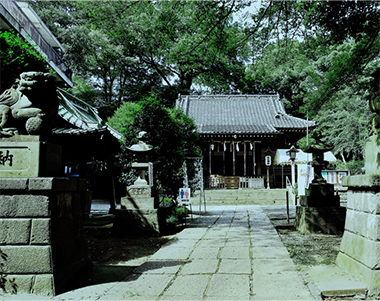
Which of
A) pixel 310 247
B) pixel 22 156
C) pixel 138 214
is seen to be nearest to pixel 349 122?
pixel 310 247

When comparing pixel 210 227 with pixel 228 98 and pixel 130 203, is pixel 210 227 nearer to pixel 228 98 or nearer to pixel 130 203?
pixel 130 203

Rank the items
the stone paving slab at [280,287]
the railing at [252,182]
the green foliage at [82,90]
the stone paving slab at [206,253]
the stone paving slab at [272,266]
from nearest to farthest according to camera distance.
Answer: the stone paving slab at [280,287], the stone paving slab at [272,266], the stone paving slab at [206,253], the railing at [252,182], the green foliage at [82,90]

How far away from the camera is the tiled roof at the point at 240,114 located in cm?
2200

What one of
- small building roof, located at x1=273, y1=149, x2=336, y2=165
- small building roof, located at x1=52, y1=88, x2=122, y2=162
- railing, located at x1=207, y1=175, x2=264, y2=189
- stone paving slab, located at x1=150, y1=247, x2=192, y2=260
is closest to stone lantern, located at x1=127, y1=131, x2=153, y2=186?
small building roof, located at x1=52, y1=88, x2=122, y2=162

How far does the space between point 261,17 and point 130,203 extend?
526 cm

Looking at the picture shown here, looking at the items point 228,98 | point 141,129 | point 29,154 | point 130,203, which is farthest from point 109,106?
point 29,154

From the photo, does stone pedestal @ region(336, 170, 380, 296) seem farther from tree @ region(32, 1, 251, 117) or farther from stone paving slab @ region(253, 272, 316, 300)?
tree @ region(32, 1, 251, 117)

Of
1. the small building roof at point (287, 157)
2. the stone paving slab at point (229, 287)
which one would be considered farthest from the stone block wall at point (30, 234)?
the small building roof at point (287, 157)

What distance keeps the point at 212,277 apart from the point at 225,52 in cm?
601

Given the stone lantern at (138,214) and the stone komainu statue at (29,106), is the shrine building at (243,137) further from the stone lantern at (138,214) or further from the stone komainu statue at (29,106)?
the stone komainu statue at (29,106)

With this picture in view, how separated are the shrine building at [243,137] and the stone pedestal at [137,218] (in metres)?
12.8

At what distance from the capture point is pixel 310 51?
758 cm

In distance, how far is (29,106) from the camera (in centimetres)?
326

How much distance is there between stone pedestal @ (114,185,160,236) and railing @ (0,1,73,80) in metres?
5.63
